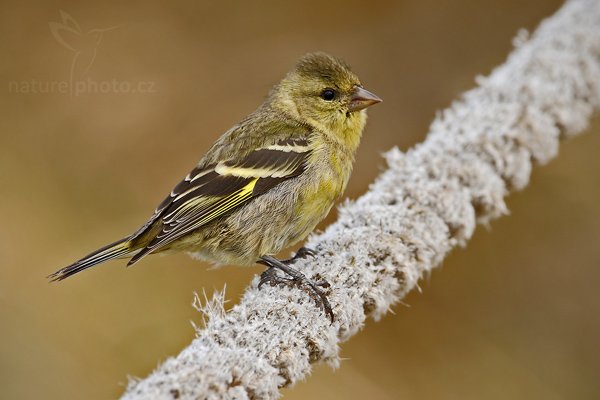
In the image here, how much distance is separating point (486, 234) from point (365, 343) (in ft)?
3.71

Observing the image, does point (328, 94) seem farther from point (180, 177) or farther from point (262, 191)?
point (180, 177)

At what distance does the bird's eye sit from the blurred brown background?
49.6 inches

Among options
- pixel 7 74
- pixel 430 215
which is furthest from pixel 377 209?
pixel 7 74

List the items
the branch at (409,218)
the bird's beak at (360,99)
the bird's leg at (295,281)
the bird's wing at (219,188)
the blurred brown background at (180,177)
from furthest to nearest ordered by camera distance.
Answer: the blurred brown background at (180,177) < the bird's beak at (360,99) < the bird's wing at (219,188) < the bird's leg at (295,281) < the branch at (409,218)

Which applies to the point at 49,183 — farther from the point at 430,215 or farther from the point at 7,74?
the point at 430,215

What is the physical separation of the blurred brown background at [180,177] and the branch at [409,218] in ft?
2.97

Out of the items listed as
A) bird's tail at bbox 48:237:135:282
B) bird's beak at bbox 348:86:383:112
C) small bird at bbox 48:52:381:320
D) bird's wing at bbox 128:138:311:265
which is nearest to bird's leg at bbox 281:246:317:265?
small bird at bbox 48:52:381:320

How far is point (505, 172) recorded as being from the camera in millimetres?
2980

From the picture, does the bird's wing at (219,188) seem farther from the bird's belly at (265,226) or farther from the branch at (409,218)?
the branch at (409,218)

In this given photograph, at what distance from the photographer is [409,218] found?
2621 mm

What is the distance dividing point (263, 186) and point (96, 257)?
28.0 inches

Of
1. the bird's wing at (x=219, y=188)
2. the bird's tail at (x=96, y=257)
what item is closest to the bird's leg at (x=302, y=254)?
the bird's wing at (x=219, y=188)

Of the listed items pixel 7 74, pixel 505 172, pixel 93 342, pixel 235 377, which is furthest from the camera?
pixel 7 74

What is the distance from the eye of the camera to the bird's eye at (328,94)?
3.11 meters
